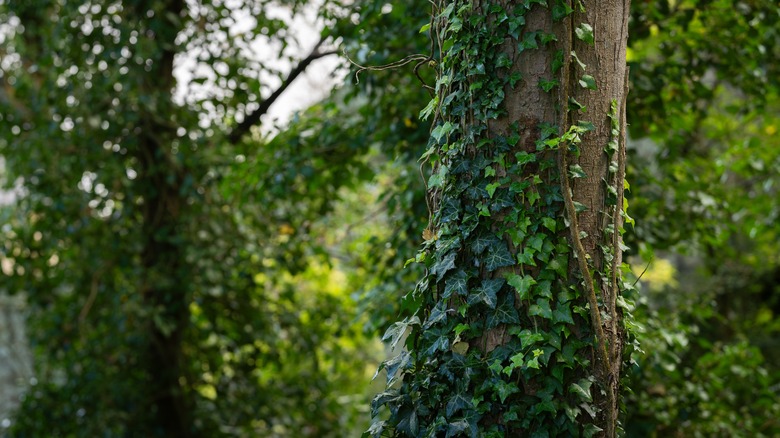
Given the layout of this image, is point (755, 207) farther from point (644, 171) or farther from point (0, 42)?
point (0, 42)

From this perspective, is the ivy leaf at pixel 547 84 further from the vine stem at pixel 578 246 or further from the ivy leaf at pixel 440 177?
the ivy leaf at pixel 440 177

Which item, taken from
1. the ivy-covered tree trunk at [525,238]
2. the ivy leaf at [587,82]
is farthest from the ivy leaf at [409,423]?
the ivy leaf at [587,82]

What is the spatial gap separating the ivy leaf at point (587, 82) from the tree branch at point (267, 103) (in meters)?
3.21

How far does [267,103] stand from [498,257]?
366 centimetres

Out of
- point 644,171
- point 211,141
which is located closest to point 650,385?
point 644,171

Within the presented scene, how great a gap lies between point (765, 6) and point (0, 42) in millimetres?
5173

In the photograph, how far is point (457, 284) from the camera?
84.6 inches

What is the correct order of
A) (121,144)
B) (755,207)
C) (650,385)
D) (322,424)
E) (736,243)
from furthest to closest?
(736,243) < (322,424) < (121,144) < (755,207) < (650,385)

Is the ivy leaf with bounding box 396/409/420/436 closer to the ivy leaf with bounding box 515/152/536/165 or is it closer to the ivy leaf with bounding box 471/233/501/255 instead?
the ivy leaf with bounding box 471/233/501/255

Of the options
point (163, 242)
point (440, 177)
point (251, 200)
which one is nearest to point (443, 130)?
point (440, 177)

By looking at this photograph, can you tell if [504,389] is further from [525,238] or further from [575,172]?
[575,172]

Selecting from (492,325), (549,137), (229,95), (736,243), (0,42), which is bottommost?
(492,325)

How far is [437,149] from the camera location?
2.32m

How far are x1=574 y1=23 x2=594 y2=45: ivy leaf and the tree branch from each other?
318 cm
